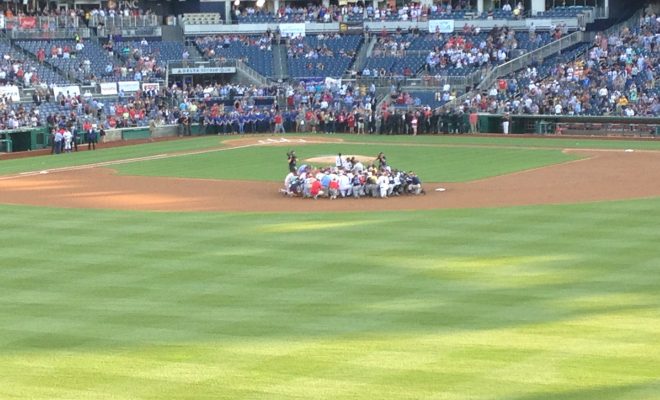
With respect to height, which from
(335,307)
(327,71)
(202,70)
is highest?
(202,70)

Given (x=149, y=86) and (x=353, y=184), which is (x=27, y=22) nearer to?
(x=149, y=86)

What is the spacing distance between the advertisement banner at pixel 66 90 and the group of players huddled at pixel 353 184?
28928 millimetres

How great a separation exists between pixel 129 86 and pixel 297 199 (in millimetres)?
33068

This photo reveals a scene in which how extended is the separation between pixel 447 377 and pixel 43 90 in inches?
1969

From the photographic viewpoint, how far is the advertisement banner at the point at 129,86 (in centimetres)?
6631

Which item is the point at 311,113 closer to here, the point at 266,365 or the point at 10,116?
the point at 10,116

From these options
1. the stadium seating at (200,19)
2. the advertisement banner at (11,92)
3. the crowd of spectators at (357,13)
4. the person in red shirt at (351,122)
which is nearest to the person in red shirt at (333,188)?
the person in red shirt at (351,122)

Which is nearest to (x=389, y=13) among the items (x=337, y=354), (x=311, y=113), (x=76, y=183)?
(x=311, y=113)

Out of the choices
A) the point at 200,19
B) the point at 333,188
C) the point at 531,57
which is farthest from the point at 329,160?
the point at 200,19

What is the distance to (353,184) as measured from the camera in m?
36.1

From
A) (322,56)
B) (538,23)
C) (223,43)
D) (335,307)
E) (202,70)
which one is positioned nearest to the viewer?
(335,307)

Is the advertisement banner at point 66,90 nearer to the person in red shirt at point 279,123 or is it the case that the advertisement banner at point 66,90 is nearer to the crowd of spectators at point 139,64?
the crowd of spectators at point 139,64

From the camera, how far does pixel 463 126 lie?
62.3 meters

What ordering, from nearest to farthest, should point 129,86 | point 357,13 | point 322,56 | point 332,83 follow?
1. point 129,86
2. point 332,83
3. point 322,56
4. point 357,13
